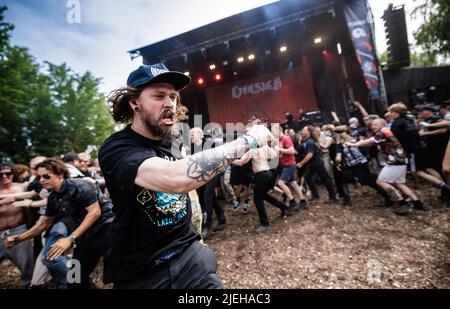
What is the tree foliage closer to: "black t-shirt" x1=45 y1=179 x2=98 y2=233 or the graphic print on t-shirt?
"black t-shirt" x1=45 y1=179 x2=98 y2=233

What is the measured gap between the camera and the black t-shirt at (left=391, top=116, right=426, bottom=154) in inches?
182

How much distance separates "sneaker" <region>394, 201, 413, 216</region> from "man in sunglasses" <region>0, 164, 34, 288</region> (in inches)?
284

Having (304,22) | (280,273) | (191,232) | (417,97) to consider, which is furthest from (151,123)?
(417,97)

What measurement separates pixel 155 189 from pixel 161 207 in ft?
1.20

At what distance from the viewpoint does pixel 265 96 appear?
1653cm

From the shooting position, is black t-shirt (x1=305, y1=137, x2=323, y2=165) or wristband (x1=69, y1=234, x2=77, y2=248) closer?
wristband (x1=69, y1=234, x2=77, y2=248)

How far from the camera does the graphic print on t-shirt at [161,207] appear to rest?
1.50 metres

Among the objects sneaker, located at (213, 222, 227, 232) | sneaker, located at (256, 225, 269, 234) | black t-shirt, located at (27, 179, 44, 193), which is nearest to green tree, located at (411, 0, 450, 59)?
sneaker, located at (256, 225, 269, 234)

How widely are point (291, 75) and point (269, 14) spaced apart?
21.2 ft

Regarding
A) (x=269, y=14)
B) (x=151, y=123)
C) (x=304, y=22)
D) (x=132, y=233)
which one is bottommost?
(x=132, y=233)

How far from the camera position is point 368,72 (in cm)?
912

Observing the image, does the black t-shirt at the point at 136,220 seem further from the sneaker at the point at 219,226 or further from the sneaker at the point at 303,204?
the sneaker at the point at 303,204

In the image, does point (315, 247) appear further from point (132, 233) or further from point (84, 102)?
point (84, 102)
